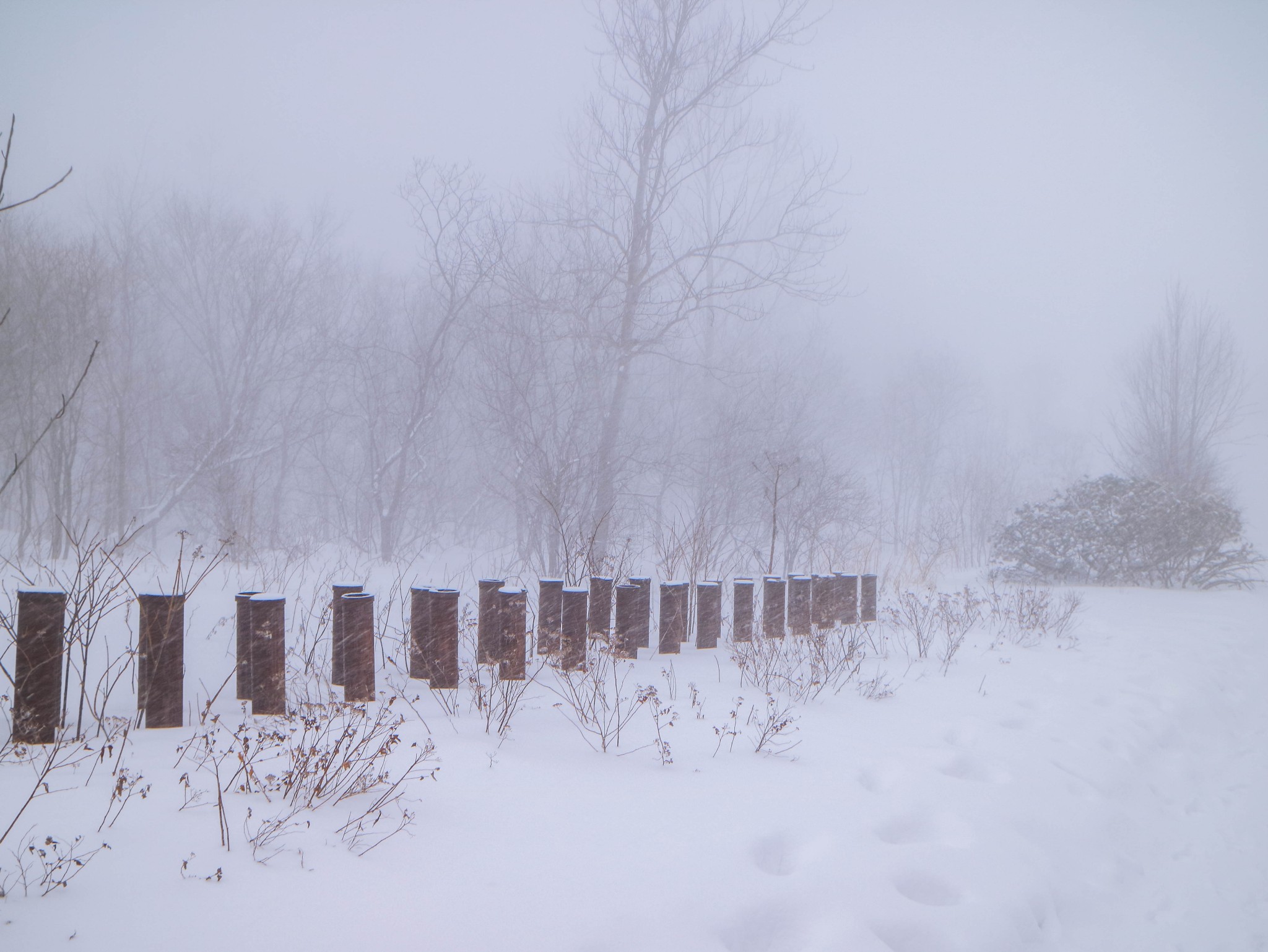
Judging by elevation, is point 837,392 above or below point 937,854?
above

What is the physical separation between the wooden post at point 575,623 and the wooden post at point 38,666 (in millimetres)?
2167

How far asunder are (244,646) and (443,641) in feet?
2.85

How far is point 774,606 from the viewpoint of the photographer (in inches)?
216

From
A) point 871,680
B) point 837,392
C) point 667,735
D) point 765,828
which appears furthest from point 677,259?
point 837,392

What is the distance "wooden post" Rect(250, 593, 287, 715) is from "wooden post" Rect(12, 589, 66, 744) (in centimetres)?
63

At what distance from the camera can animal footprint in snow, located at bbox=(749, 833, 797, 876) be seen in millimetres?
1990

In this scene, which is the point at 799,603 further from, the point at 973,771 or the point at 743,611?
the point at 973,771

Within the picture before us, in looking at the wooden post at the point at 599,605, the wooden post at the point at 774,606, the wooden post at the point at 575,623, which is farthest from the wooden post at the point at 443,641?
the wooden post at the point at 774,606

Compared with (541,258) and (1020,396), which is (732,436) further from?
(1020,396)

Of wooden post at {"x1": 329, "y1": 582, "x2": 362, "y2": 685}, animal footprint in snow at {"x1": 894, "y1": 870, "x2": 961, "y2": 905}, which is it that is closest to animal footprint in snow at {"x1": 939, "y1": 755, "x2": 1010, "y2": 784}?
animal footprint in snow at {"x1": 894, "y1": 870, "x2": 961, "y2": 905}

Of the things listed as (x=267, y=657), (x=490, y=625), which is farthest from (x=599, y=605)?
(x=267, y=657)

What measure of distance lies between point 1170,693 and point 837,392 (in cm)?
2621

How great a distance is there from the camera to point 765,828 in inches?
85.2

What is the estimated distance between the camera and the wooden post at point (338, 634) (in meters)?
3.28
